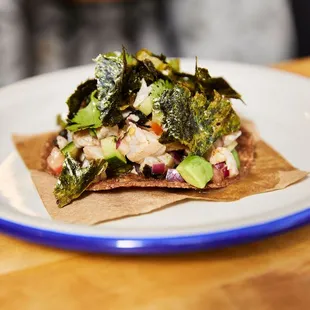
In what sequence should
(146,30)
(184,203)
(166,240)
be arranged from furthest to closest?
(146,30)
(184,203)
(166,240)

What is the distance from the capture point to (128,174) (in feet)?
6.56

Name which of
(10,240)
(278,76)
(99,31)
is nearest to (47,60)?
(99,31)

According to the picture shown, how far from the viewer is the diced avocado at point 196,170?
6.17ft

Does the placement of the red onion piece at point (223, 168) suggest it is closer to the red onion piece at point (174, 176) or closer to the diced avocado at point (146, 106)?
the red onion piece at point (174, 176)

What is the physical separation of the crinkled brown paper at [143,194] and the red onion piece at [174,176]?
6 cm

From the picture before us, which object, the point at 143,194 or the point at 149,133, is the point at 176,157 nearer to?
the point at 149,133

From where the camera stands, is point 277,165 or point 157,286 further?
point 277,165

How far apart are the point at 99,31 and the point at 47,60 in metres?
0.54

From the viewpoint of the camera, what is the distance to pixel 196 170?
74.7 inches

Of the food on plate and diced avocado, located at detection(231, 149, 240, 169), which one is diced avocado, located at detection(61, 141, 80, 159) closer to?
the food on plate

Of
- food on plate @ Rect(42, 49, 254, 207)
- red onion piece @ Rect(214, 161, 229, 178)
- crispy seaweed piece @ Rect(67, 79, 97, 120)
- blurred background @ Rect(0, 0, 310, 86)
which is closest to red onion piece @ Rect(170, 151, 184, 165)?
food on plate @ Rect(42, 49, 254, 207)

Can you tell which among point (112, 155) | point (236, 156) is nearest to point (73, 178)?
point (112, 155)

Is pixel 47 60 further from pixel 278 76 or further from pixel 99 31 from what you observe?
pixel 278 76

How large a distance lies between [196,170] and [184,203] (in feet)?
0.49
